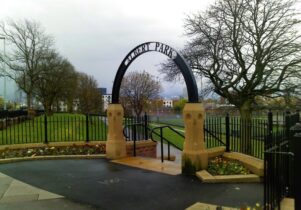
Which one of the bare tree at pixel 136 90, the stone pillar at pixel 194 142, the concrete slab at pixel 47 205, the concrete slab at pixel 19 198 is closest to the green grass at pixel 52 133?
the concrete slab at pixel 19 198

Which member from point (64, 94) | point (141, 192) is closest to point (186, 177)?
point (141, 192)

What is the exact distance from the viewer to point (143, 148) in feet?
39.7

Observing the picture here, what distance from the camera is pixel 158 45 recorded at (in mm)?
10062

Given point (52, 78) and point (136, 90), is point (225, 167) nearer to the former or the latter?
point (52, 78)

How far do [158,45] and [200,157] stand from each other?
138 inches

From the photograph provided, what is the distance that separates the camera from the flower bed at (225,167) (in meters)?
8.29

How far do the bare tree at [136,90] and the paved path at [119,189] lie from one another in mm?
43254

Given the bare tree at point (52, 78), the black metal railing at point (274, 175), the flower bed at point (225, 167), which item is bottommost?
the flower bed at point (225, 167)

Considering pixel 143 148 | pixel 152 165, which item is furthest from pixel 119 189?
pixel 143 148

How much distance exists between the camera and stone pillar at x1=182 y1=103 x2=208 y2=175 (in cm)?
863

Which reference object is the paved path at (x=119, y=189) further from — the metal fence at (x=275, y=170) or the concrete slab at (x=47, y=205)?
the metal fence at (x=275, y=170)

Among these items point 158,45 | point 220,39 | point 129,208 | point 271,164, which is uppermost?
point 220,39

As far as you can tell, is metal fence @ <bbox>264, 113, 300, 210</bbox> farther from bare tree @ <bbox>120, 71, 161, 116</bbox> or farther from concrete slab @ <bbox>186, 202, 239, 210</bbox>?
bare tree @ <bbox>120, 71, 161, 116</bbox>

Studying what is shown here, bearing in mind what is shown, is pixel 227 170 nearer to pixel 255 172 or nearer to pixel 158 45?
pixel 255 172
